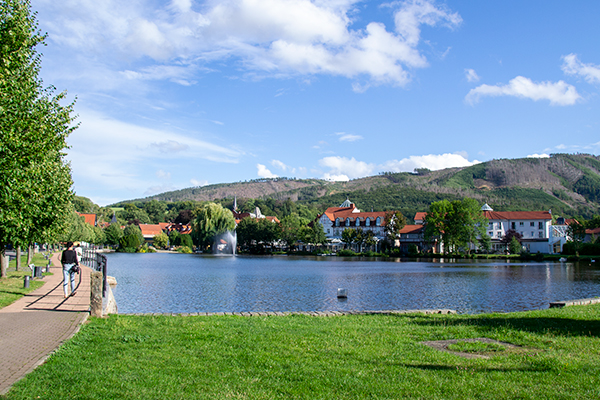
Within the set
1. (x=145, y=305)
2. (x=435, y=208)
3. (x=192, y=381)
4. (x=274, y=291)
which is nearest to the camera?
(x=192, y=381)

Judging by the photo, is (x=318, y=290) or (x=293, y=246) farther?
(x=293, y=246)

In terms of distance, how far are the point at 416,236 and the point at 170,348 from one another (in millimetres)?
96320

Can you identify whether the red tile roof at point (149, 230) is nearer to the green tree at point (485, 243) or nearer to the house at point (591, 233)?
the green tree at point (485, 243)

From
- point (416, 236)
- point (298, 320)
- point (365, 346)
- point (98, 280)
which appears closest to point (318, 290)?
point (298, 320)

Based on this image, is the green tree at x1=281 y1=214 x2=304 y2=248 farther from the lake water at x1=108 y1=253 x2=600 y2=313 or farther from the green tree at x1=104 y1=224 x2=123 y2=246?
the lake water at x1=108 y1=253 x2=600 y2=313

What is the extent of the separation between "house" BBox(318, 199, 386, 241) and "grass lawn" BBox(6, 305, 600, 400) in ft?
314

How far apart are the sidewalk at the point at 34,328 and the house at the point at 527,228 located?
304ft

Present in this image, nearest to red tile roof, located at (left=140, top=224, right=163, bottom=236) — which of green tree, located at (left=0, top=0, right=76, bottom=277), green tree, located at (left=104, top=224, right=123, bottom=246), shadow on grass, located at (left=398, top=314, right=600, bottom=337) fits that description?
green tree, located at (left=104, top=224, right=123, bottom=246)

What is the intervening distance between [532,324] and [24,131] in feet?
56.6

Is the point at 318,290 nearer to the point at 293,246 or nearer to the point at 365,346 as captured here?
the point at 365,346

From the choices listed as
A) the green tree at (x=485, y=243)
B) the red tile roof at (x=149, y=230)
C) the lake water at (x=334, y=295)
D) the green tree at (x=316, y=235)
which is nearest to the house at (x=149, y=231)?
the red tile roof at (x=149, y=230)

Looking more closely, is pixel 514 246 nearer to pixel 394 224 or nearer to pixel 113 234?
pixel 394 224

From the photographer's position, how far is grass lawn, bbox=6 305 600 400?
6.56 metres

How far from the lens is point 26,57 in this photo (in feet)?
54.1
